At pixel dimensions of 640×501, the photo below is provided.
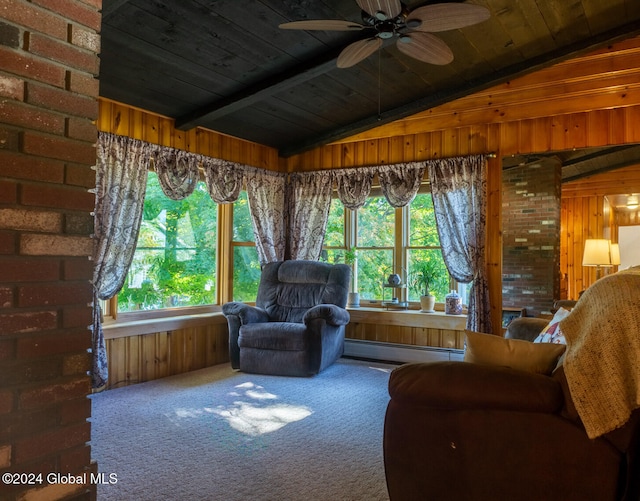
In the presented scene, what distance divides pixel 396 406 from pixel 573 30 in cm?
355

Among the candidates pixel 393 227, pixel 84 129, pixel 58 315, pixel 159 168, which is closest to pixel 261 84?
pixel 159 168

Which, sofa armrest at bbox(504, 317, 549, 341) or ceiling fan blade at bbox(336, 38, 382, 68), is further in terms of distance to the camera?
sofa armrest at bbox(504, 317, 549, 341)

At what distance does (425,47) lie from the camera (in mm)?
2785

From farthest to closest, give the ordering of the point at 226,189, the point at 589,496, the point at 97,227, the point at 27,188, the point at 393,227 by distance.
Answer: the point at 393,227, the point at 226,189, the point at 97,227, the point at 589,496, the point at 27,188

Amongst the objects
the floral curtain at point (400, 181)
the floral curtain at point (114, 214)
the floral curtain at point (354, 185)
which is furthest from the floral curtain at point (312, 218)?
the floral curtain at point (114, 214)

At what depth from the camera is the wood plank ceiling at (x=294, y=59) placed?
9.64 feet

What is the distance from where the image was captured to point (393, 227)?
532cm

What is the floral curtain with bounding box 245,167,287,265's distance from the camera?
5223 mm

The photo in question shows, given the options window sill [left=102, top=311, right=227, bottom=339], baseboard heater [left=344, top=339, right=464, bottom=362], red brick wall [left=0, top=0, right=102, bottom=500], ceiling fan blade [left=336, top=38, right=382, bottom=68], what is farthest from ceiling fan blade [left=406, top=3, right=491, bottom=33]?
window sill [left=102, top=311, right=227, bottom=339]

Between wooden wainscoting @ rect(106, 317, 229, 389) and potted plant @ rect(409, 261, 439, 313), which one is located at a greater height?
potted plant @ rect(409, 261, 439, 313)

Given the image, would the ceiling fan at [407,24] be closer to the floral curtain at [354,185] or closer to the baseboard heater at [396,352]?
the floral curtain at [354,185]

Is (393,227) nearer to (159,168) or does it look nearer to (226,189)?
(226,189)

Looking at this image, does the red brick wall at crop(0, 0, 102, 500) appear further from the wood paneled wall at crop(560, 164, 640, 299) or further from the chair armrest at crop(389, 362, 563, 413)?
the wood paneled wall at crop(560, 164, 640, 299)

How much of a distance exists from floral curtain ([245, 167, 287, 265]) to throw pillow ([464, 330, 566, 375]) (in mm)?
3447
